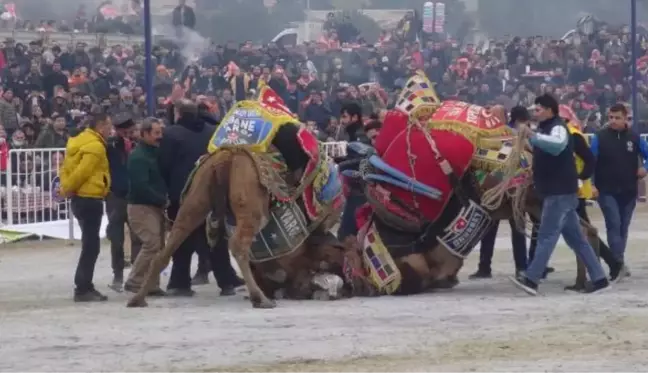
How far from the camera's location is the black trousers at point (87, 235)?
12367mm

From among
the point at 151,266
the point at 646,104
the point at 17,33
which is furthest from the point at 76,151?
the point at 646,104

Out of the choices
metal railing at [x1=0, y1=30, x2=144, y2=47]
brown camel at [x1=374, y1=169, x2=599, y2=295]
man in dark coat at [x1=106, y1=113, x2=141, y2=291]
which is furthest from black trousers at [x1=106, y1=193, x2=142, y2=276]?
metal railing at [x1=0, y1=30, x2=144, y2=47]

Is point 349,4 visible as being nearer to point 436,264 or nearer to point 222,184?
point 436,264

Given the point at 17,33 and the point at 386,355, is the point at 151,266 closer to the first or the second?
the point at 386,355

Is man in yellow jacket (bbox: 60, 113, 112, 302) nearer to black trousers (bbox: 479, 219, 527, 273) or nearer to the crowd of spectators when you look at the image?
black trousers (bbox: 479, 219, 527, 273)

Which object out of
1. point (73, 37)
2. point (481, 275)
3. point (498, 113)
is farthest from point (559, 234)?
point (73, 37)

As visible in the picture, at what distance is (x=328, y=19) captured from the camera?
1195 inches

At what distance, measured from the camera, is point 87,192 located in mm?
12359

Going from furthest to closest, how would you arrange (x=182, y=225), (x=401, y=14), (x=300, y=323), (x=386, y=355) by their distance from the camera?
(x=401, y=14)
(x=182, y=225)
(x=300, y=323)
(x=386, y=355)

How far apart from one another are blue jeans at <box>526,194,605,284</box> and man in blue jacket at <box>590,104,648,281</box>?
118 cm

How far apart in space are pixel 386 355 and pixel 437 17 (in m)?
21.7

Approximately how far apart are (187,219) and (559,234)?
297cm

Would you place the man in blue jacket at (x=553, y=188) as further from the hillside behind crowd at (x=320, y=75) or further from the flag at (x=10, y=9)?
the flag at (x=10, y=9)

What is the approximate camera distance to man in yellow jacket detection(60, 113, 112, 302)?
1234cm
